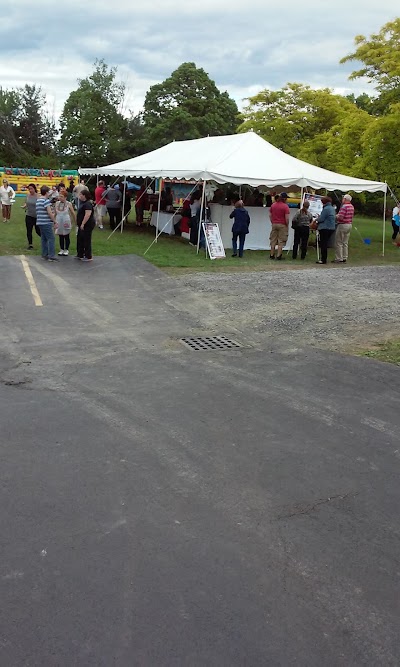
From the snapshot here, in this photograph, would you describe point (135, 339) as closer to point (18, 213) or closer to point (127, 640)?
point (127, 640)

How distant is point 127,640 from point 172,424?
108 inches

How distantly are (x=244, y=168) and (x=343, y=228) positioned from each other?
3.42 metres

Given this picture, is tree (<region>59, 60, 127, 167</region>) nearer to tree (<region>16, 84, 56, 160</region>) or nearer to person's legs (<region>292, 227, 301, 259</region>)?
tree (<region>16, 84, 56, 160</region>)

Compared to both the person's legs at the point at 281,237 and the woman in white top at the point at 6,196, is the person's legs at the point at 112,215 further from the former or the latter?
the person's legs at the point at 281,237

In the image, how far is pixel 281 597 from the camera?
3268 millimetres

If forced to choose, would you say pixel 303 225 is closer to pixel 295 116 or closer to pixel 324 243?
pixel 324 243

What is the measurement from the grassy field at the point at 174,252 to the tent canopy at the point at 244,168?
2.16 m

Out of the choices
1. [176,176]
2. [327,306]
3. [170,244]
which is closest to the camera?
[327,306]

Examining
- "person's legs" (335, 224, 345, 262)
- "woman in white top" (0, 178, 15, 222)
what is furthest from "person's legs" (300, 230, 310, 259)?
"woman in white top" (0, 178, 15, 222)

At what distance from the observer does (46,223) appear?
47.9ft

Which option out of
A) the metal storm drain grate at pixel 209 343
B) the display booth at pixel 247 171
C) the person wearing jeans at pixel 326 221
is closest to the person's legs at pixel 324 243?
the person wearing jeans at pixel 326 221

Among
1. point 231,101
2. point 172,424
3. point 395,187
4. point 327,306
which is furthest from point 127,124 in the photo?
point 172,424

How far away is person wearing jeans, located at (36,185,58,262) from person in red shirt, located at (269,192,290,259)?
21.2ft

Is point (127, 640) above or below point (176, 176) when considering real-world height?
below
